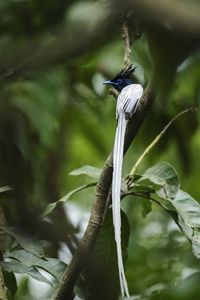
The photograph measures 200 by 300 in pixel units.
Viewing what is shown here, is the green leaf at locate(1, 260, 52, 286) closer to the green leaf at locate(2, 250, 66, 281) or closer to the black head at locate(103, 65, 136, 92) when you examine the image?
the green leaf at locate(2, 250, 66, 281)

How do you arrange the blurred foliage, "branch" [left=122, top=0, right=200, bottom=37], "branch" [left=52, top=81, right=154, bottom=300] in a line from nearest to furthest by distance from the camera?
"branch" [left=122, top=0, right=200, bottom=37] < the blurred foliage < "branch" [left=52, top=81, right=154, bottom=300]

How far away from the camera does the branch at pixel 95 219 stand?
5.29 ft

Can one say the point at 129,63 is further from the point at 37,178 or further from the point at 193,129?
the point at 193,129

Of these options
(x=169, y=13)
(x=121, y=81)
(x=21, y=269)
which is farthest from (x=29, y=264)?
(x=169, y=13)

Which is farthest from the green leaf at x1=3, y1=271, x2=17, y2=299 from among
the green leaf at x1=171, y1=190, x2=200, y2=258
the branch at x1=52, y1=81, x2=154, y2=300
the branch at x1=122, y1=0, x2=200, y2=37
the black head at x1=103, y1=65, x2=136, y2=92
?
the branch at x1=122, y1=0, x2=200, y2=37


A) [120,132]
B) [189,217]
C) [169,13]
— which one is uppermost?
[169,13]

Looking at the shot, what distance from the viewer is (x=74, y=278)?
1644mm

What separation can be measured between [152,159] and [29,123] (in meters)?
0.70

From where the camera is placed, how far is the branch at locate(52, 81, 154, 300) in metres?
1.61

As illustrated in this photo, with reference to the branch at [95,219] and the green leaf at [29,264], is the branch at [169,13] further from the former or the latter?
the green leaf at [29,264]

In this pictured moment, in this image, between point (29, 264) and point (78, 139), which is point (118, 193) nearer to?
point (29, 264)

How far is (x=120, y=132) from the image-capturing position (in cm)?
192

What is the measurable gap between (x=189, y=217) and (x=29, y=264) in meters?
0.47

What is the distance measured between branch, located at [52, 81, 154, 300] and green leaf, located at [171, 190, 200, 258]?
0.32m
